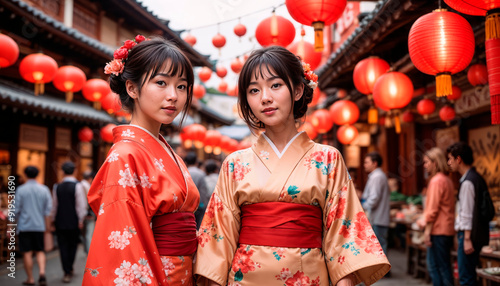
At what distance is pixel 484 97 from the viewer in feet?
27.9

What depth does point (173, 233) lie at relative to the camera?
2.40 meters

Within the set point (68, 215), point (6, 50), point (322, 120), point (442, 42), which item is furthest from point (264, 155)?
point (322, 120)

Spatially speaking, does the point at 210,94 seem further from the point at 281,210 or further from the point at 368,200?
the point at 281,210

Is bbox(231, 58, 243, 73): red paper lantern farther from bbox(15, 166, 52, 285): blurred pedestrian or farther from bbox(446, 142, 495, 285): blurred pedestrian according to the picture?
bbox(446, 142, 495, 285): blurred pedestrian

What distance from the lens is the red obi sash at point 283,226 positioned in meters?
2.47

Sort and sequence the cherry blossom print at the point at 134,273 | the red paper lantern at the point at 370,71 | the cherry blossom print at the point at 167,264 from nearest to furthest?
the cherry blossom print at the point at 134,273, the cherry blossom print at the point at 167,264, the red paper lantern at the point at 370,71

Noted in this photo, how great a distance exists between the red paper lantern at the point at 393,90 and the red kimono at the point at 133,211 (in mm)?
4007

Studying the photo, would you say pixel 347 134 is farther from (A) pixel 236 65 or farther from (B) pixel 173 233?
(B) pixel 173 233

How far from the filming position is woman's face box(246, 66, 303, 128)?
2.57 m

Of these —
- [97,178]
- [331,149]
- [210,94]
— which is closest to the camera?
[97,178]

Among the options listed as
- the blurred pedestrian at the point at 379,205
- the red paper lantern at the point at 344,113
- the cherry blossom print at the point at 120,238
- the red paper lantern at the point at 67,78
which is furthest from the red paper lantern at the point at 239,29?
the cherry blossom print at the point at 120,238

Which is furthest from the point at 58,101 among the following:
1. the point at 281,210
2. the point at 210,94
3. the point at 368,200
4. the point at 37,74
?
the point at 210,94

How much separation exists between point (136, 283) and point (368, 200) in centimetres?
656

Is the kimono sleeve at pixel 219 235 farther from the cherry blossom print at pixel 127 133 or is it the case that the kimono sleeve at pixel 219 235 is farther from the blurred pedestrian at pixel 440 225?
the blurred pedestrian at pixel 440 225
